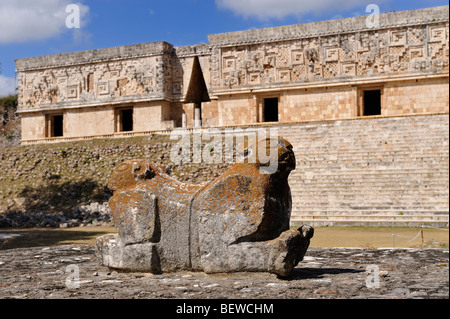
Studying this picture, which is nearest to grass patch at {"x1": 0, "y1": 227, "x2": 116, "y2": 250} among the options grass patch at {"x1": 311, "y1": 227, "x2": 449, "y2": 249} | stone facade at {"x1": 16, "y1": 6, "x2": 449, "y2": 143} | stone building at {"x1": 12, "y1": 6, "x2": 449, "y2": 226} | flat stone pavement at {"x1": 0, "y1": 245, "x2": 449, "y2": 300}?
flat stone pavement at {"x1": 0, "y1": 245, "x2": 449, "y2": 300}

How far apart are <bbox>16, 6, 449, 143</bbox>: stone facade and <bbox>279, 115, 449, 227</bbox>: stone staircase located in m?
3.86

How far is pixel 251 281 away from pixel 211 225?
0.69 metres

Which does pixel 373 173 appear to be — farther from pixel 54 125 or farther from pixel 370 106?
pixel 54 125

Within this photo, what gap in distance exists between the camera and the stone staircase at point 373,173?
13.9 metres

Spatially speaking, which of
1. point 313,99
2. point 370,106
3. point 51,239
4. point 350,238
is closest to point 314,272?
point 350,238

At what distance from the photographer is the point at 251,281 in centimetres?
498

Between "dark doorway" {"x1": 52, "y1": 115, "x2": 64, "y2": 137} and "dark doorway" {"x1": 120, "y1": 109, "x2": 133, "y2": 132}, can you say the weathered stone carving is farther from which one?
"dark doorway" {"x1": 52, "y1": 115, "x2": 64, "y2": 137}

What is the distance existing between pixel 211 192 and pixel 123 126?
76.5 ft

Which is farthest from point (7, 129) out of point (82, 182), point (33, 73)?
point (82, 182)

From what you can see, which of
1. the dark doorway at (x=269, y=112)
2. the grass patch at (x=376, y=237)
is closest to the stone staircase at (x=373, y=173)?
the grass patch at (x=376, y=237)

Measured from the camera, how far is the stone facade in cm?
2145

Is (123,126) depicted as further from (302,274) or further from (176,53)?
(302,274)

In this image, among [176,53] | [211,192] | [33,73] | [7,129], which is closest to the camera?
[211,192]

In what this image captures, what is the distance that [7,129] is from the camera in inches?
1299
